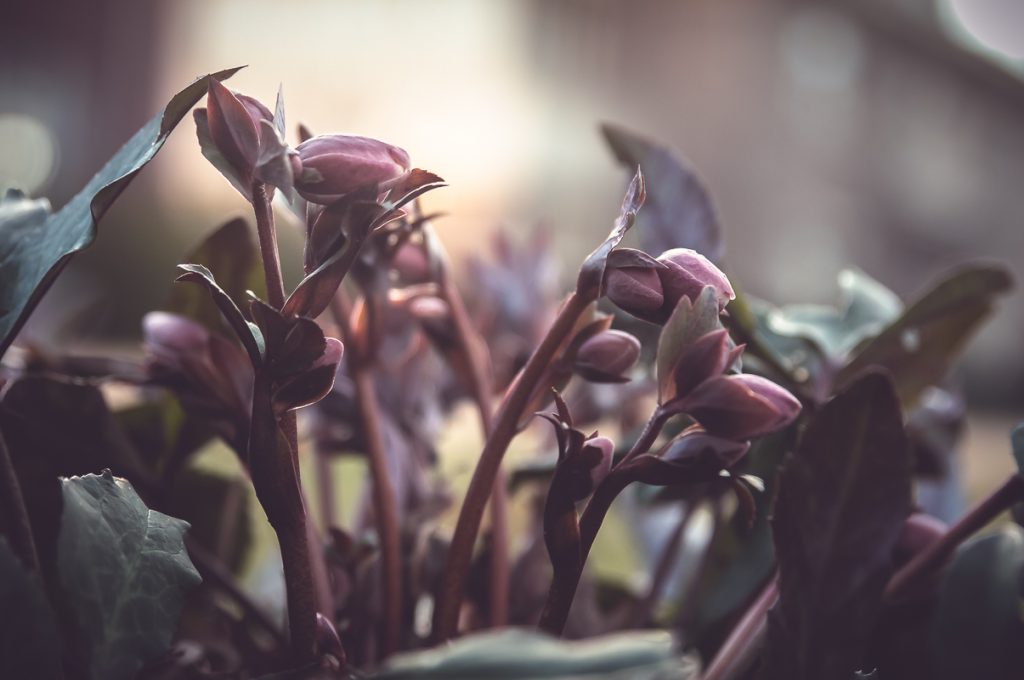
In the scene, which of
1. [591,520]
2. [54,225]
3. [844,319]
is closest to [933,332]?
[844,319]

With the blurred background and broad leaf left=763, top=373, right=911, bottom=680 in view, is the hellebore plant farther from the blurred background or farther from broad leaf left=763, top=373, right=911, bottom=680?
the blurred background

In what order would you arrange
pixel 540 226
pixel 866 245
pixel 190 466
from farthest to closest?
pixel 866 245 < pixel 540 226 < pixel 190 466

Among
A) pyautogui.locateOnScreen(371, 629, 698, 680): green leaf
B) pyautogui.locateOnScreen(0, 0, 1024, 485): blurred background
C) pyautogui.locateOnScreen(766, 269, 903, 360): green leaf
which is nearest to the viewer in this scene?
pyautogui.locateOnScreen(371, 629, 698, 680): green leaf

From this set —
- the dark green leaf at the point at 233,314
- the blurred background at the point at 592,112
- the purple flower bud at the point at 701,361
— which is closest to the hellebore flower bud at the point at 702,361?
the purple flower bud at the point at 701,361

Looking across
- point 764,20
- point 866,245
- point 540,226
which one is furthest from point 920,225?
point 540,226

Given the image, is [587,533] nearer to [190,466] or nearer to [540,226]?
[190,466]

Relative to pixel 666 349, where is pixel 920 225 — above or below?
below

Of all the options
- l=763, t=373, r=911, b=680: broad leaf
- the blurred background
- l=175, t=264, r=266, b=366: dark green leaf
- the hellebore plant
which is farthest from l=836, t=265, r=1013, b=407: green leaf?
the blurred background

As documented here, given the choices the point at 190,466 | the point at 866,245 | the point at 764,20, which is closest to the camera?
the point at 190,466
